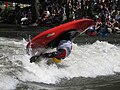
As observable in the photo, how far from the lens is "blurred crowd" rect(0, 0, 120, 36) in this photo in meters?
A: 21.0

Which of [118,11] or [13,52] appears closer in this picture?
[13,52]

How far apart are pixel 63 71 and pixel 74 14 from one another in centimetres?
1554

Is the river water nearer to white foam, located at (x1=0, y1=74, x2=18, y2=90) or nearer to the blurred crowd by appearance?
white foam, located at (x1=0, y1=74, x2=18, y2=90)

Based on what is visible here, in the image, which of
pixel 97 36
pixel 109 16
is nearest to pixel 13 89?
pixel 97 36

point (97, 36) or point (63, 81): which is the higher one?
point (63, 81)

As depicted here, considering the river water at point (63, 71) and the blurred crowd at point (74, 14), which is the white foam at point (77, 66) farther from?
the blurred crowd at point (74, 14)

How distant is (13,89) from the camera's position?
8.68 meters

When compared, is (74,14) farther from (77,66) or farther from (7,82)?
(7,82)

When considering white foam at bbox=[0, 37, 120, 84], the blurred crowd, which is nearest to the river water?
white foam at bbox=[0, 37, 120, 84]

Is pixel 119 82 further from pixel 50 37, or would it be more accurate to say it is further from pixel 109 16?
pixel 109 16

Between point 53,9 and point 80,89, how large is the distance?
17737 millimetres

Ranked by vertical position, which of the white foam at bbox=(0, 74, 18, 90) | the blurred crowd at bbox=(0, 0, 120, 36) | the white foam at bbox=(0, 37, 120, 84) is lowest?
the blurred crowd at bbox=(0, 0, 120, 36)

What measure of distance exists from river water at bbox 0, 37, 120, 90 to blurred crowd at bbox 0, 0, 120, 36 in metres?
6.17

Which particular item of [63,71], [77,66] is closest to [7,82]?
[63,71]
